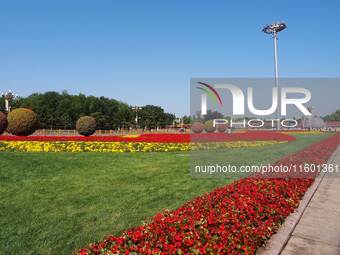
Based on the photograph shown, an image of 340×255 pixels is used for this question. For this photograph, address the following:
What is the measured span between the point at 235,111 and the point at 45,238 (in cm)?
1240

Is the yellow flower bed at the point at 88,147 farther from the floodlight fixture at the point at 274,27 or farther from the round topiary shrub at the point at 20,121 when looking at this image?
the floodlight fixture at the point at 274,27

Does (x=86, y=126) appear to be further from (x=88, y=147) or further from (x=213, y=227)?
(x=213, y=227)

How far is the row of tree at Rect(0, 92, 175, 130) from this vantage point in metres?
71.2

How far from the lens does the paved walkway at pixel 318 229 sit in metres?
4.39

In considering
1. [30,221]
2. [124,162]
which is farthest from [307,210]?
[124,162]

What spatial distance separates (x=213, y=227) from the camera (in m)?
4.58

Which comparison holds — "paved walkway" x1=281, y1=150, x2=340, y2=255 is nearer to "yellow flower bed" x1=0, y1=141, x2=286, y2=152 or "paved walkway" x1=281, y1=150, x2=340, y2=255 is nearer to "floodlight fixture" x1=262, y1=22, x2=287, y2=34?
"yellow flower bed" x1=0, y1=141, x2=286, y2=152

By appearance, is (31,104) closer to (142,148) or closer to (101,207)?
(142,148)

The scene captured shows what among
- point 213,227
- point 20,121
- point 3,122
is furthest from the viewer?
point 20,121

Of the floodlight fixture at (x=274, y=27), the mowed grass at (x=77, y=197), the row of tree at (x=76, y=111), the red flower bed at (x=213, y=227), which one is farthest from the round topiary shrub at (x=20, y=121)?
the floodlight fixture at (x=274, y=27)

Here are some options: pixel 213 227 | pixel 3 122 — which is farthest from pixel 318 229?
pixel 3 122

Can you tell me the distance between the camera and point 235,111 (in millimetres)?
15836

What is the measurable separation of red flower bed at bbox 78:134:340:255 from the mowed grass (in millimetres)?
916

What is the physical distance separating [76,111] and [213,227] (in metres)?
78.0
